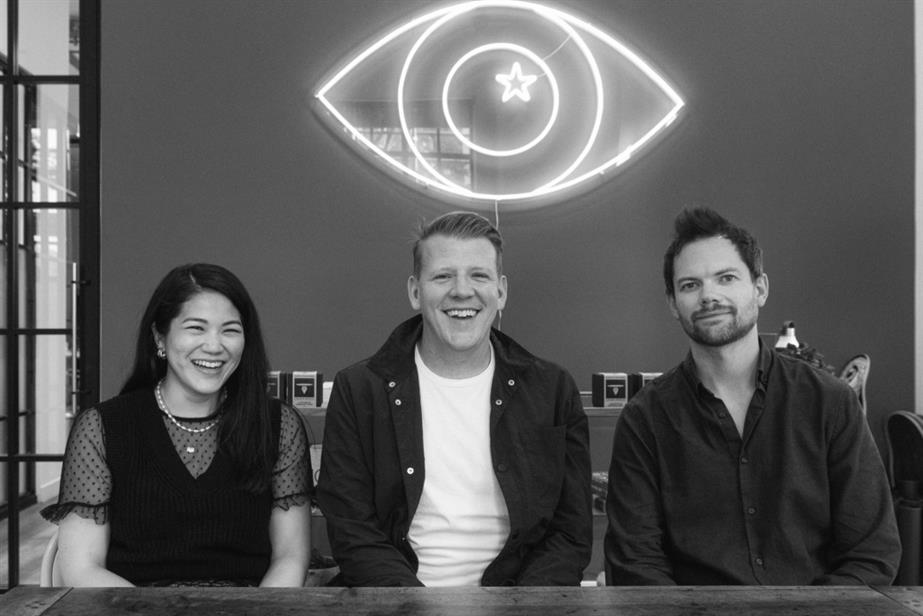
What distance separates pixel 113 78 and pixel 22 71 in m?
0.46

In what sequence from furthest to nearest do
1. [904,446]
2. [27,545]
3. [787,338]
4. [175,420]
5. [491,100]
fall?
[27,545] → [491,100] → [904,446] → [787,338] → [175,420]

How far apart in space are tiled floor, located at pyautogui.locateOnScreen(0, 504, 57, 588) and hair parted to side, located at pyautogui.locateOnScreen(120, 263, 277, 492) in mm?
1806

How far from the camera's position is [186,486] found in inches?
70.1

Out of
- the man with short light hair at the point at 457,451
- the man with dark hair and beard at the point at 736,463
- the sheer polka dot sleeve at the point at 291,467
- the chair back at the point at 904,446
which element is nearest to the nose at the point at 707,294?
the man with dark hair and beard at the point at 736,463

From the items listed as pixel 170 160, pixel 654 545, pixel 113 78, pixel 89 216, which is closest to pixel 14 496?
pixel 89 216

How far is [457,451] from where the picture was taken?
1.87 m

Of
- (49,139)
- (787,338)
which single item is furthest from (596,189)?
(49,139)

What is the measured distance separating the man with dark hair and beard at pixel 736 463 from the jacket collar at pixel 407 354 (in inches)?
12.6

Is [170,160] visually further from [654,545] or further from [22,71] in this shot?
[654,545]

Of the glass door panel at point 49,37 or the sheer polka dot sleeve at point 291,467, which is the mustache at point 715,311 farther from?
the glass door panel at point 49,37

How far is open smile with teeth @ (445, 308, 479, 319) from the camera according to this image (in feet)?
6.09

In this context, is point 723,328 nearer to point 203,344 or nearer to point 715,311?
point 715,311

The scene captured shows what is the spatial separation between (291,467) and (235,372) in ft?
0.92

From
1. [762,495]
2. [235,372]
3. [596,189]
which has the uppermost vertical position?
[596,189]
